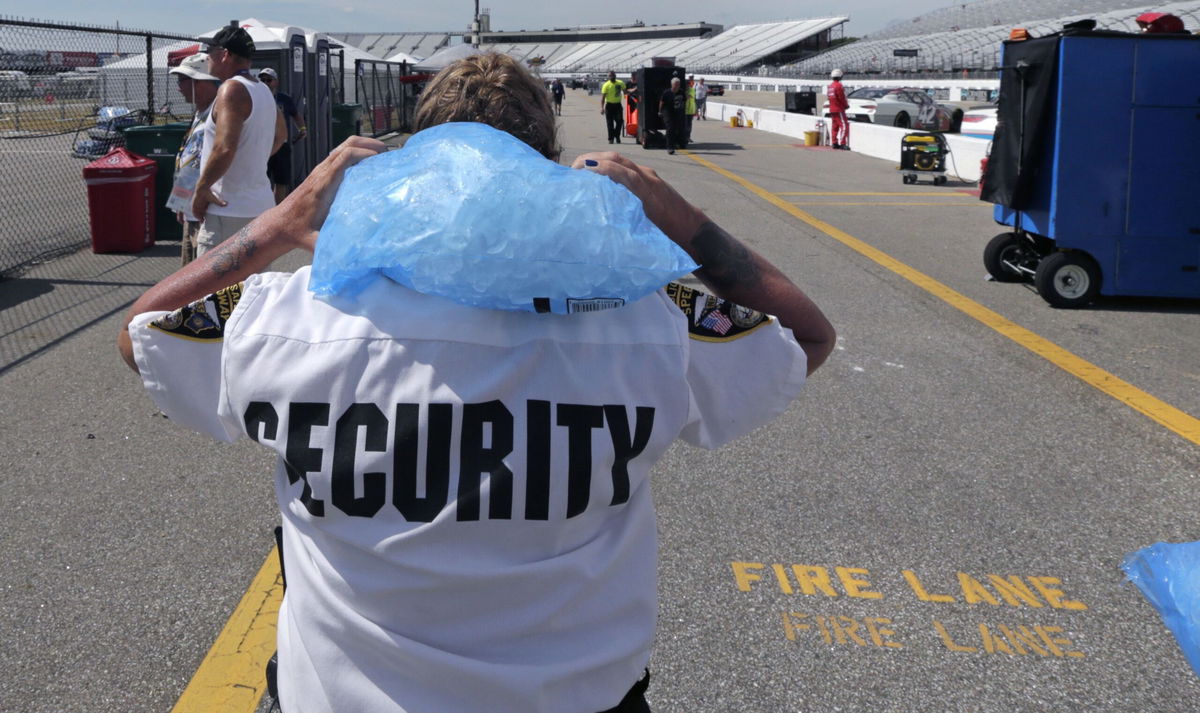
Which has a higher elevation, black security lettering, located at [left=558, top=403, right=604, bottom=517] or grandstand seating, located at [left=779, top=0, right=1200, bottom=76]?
grandstand seating, located at [left=779, top=0, right=1200, bottom=76]

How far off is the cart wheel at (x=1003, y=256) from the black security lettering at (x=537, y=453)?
8299 mm

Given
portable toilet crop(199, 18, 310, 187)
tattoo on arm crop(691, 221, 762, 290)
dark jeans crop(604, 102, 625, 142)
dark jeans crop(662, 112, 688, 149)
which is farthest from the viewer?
dark jeans crop(604, 102, 625, 142)

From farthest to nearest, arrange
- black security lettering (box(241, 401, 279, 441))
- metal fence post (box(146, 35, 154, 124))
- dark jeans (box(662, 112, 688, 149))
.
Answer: dark jeans (box(662, 112, 688, 149)) → metal fence post (box(146, 35, 154, 124)) → black security lettering (box(241, 401, 279, 441))

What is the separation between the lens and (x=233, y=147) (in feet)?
17.1

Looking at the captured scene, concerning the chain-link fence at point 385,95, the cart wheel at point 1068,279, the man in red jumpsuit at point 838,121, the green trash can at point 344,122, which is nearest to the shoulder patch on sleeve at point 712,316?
the cart wheel at point 1068,279

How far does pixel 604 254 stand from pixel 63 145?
63.6 feet

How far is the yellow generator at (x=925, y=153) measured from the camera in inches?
693

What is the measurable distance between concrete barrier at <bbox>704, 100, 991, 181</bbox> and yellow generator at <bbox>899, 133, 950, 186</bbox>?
38 cm

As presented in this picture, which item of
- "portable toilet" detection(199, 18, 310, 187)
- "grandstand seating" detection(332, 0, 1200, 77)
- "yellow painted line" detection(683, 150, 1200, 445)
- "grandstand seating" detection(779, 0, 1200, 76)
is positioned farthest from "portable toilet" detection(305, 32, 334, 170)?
"grandstand seating" detection(779, 0, 1200, 76)

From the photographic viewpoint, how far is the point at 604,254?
48.2 inches

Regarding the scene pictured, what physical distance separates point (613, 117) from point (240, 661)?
76.0 feet

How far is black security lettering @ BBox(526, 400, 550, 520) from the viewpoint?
1.26m

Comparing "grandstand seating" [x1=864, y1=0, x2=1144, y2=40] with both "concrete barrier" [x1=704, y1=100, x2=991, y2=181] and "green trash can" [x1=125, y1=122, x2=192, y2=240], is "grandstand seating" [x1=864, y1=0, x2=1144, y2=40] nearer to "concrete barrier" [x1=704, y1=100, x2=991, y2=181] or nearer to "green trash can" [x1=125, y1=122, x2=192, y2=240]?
"concrete barrier" [x1=704, y1=100, x2=991, y2=181]

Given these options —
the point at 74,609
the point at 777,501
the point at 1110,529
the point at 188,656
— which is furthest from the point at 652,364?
the point at 1110,529
